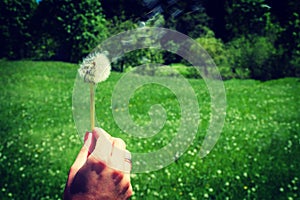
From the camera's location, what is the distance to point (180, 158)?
459 cm

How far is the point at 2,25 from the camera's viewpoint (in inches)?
777

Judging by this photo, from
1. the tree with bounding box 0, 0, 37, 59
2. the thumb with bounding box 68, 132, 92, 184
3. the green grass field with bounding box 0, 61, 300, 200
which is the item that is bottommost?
the tree with bounding box 0, 0, 37, 59

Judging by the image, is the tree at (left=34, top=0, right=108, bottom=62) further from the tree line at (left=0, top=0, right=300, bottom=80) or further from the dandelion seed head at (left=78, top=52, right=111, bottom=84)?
the dandelion seed head at (left=78, top=52, right=111, bottom=84)

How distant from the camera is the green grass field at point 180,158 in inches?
149

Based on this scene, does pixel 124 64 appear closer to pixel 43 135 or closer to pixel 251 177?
pixel 43 135

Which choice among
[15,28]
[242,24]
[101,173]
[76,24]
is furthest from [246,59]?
[101,173]

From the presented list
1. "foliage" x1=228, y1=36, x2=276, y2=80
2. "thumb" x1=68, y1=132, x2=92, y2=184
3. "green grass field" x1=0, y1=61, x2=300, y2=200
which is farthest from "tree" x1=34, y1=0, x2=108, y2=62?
"thumb" x1=68, y1=132, x2=92, y2=184

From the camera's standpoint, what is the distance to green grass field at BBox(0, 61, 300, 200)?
149 inches

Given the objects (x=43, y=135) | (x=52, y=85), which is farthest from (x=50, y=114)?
(x=52, y=85)

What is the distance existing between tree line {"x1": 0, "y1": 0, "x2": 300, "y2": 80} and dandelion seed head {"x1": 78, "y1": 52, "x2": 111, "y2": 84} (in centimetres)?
957

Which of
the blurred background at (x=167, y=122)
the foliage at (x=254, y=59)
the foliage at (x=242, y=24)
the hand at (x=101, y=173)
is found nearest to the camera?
the hand at (x=101, y=173)

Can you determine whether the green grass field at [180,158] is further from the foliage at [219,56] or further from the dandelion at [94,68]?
the foliage at [219,56]

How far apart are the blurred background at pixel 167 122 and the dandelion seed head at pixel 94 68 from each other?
0.54 feet

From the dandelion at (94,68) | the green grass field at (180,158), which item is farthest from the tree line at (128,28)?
the dandelion at (94,68)
